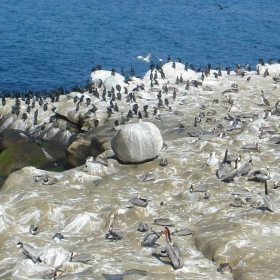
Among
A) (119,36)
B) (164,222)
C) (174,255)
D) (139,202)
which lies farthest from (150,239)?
(119,36)

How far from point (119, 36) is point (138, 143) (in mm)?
55747

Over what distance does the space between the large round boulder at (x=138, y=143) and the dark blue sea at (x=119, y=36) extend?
3327 cm

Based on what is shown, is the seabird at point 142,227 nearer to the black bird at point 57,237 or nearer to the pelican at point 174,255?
the black bird at point 57,237

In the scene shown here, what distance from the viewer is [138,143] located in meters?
33.3

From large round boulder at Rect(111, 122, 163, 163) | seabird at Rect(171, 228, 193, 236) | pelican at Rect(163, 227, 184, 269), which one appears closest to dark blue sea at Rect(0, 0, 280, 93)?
large round boulder at Rect(111, 122, 163, 163)

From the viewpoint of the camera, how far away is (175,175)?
3180 cm

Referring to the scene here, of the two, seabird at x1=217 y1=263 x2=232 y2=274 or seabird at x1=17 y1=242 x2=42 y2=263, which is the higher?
seabird at x1=217 y1=263 x2=232 y2=274

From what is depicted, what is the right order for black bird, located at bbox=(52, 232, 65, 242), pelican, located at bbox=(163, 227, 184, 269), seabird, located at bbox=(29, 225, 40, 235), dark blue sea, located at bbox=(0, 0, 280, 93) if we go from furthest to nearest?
dark blue sea, located at bbox=(0, 0, 280, 93)
seabird, located at bbox=(29, 225, 40, 235)
black bird, located at bbox=(52, 232, 65, 242)
pelican, located at bbox=(163, 227, 184, 269)

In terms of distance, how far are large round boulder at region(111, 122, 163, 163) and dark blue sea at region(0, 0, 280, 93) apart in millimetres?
33270

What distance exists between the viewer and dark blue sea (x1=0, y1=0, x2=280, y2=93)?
74.1 metres

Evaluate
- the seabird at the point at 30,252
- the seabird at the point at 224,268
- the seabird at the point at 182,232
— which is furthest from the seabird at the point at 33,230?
the seabird at the point at 224,268

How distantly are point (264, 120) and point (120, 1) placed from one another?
248 feet

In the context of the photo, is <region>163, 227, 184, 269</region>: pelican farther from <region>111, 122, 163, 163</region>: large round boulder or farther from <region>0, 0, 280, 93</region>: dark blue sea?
<region>0, 0, 280, 93</region>: dark blue sea

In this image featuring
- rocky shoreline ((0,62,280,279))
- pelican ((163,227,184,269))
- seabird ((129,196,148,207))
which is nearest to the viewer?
pelican ((163,227,184,269))
